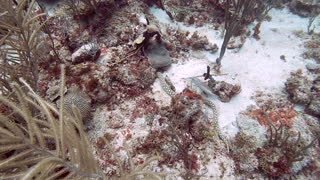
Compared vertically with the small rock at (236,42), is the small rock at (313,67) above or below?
below

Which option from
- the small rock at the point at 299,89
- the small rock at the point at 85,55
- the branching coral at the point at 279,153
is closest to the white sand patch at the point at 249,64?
the small rock at the point at 299,89

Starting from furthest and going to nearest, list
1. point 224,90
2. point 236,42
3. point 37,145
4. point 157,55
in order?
point 236,42, point 157,55, point 224,90, point 37,145

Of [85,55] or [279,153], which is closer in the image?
[279,153]

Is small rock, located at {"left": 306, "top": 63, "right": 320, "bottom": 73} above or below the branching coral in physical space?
above

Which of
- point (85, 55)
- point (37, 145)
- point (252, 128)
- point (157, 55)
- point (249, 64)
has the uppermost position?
point (37, 145)

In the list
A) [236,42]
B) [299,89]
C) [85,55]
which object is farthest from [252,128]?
[85,55]

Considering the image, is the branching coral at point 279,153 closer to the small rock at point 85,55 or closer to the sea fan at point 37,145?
the sea fan at point 37,145

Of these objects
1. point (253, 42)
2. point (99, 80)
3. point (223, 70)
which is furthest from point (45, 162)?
point (253, 42)

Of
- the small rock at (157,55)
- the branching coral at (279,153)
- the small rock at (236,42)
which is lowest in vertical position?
the branching coral at (279,153)

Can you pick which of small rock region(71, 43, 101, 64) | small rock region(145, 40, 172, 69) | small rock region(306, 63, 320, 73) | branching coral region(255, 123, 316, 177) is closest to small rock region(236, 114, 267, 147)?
branching coral region(255, 123, 316, 177)

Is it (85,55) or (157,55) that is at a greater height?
(85,55)

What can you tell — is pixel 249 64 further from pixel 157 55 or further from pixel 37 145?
pixel 37 145

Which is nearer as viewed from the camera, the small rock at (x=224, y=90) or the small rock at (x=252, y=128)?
the small rock at (x=252, y=128)

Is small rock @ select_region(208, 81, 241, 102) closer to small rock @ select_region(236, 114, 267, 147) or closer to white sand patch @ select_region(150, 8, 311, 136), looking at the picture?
white sand patch @ select_region(150, 8, 311, 136)
